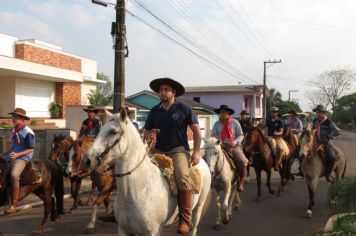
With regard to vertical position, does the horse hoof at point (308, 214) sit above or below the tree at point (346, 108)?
below

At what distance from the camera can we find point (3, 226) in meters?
6.96

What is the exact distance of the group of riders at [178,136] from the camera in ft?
14.9

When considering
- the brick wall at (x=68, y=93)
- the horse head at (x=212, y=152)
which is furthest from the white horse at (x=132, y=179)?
the brick wall at (x=68, y=93)

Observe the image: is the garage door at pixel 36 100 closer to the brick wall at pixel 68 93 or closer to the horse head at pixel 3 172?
the brick wall at pixel 68 93

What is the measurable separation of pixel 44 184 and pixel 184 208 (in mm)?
3415

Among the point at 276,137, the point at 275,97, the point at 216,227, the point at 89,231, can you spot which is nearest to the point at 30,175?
the point at 89,231

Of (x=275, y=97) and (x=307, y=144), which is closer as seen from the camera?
(x=307, y=144)

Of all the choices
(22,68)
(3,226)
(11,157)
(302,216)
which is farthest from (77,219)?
(22,68)

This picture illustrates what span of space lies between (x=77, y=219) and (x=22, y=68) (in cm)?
1224

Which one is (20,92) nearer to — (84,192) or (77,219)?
(84,192)

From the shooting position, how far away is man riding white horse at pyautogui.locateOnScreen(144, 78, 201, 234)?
450 cm

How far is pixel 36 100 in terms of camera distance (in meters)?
20.4

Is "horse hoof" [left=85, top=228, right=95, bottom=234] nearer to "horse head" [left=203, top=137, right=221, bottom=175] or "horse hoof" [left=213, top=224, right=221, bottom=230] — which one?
"horse hoof" [left=213, top=224, right=221, bottom=230]

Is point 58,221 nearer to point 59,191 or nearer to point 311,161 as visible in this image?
point 59,191
